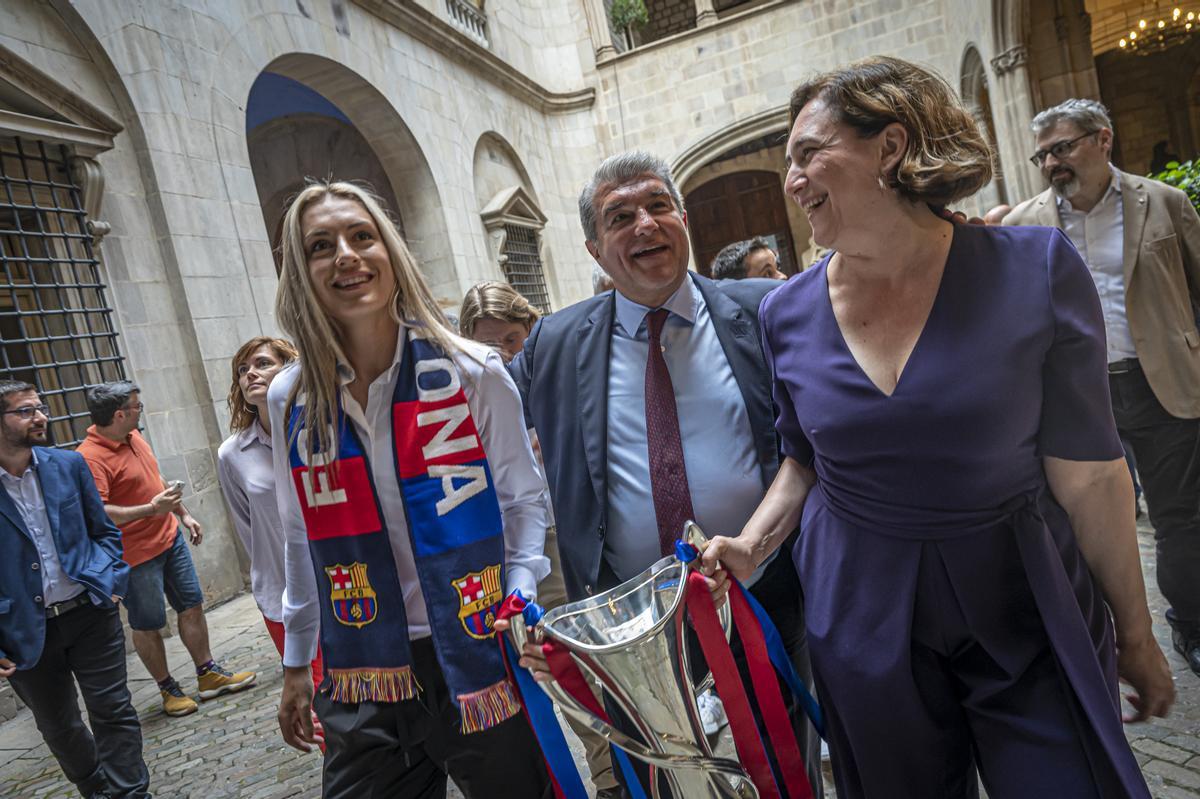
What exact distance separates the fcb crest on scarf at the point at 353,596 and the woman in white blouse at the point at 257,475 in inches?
59.9

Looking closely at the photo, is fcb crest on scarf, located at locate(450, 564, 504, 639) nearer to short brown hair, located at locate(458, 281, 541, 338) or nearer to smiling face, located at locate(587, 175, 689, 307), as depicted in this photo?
smiling face, located at locate(587, 175, 689, 307)

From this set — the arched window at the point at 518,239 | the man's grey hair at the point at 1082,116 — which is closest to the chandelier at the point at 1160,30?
the arched window at the point at 518,239

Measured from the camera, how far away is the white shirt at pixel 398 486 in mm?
1812

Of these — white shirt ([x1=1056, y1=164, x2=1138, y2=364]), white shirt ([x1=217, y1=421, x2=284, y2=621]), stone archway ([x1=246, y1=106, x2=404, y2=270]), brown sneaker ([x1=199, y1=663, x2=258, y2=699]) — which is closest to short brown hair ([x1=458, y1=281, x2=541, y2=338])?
white shirt ([x1=217, y1=421, x2=284, y2=621])

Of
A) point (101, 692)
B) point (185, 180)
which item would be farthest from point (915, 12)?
point (101, 692)

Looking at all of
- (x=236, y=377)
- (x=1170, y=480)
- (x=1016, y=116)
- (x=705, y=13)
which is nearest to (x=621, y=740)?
(x=1170, y=480)

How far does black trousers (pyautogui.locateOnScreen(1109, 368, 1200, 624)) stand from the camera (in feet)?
9.29

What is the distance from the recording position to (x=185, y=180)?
656 centimetres

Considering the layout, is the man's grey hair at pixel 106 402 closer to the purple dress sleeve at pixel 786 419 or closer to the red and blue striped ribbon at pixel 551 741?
the red and blue striped ribbon at pixel 551 741

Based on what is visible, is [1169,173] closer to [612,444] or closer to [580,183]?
[612,444]

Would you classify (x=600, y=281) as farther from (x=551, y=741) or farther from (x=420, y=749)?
(x=551, y=741)

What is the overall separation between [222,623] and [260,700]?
69.3 inches

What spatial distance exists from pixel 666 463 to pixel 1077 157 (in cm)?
232

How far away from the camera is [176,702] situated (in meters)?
4.56
